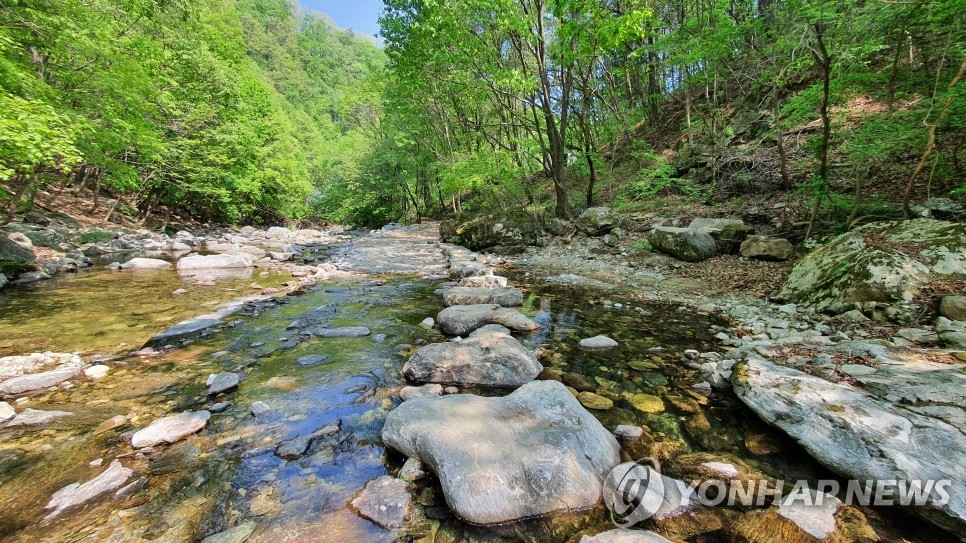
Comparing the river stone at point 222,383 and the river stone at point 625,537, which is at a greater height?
the river stone at point 222,383

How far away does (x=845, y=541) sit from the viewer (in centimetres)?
175

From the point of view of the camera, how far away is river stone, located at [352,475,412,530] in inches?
78.0

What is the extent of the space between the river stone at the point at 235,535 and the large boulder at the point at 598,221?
1063cm

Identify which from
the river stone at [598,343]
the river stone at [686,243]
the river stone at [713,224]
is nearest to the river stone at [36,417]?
the river stone at [598,343]

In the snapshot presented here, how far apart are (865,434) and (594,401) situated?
5.62 feet

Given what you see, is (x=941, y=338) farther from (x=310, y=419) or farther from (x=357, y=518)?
(x=310, y=419)

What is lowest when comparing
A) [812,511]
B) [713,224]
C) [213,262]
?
[812,511]

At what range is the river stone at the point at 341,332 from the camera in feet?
16.1

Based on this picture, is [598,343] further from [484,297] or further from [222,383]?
[222,383]

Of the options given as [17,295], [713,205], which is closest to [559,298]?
[713,205]

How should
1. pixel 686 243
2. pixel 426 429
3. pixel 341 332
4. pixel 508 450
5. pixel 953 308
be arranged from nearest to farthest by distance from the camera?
pixel 508 450 < pixel 426 429 < pixel 953 308 < pixel 341 332 < pixel 686 243

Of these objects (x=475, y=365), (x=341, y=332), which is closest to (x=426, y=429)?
(x=475, y=365)

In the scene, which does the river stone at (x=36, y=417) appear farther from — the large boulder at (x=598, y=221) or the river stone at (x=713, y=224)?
the large boulder at (x=598, y=221)

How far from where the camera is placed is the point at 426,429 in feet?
7.92
